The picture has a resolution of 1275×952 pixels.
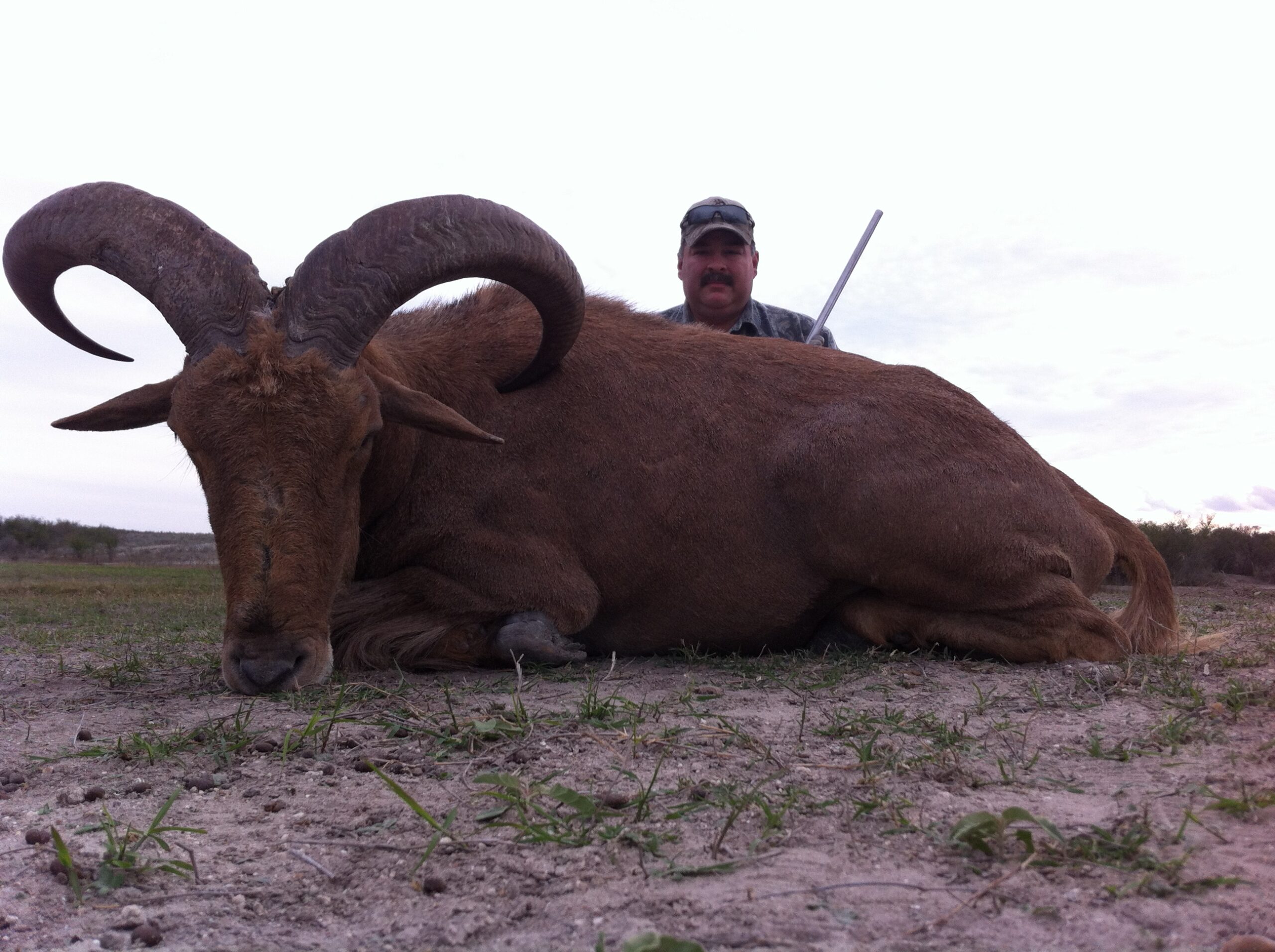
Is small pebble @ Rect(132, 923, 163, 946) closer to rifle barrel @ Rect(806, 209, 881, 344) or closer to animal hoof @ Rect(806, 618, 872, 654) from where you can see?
animal hoof @ Rect(806, 618, 872, 654)

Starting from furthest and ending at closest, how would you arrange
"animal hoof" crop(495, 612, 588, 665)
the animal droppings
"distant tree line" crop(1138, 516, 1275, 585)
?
"distant tree line" crop(1138, 516, 1275, 585), "animal hoof" crop(495, 612, 588, 665), the animal droppings

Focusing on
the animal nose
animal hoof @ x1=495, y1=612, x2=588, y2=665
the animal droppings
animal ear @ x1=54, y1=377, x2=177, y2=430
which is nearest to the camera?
the animal droppings

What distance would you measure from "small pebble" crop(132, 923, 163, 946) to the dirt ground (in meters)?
0.01

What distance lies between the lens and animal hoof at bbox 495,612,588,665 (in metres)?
4.86

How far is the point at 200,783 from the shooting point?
9.13ft

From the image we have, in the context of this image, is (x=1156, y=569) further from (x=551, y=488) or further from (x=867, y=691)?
(x=551, y=488)

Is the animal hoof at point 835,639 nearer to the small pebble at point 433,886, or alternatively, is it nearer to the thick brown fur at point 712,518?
the thick brown fur at point 712,518

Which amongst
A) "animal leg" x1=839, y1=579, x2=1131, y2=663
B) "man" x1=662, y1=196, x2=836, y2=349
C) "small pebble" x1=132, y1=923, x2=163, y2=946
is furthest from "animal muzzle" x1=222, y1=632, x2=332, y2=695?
"man" x1=662, y1=196, x2=836, y2=349

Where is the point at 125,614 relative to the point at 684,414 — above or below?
Answer: below

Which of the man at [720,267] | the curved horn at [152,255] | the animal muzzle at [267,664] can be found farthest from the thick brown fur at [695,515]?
the man at [720,267]

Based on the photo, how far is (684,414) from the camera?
5.33 metres

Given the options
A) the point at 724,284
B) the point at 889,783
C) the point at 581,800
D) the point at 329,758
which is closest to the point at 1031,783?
the point at 889,783

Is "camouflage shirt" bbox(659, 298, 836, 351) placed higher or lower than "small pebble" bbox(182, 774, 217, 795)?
higher

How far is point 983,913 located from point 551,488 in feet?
11.8
